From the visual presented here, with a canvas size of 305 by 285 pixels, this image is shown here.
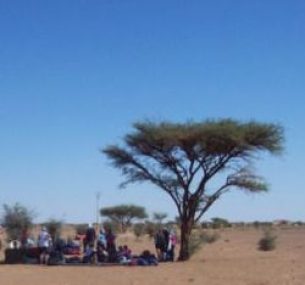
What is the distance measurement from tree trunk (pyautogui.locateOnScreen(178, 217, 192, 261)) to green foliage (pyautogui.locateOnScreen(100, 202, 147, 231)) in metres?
62.5

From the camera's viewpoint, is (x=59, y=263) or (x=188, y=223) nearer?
(x=59, y=263)

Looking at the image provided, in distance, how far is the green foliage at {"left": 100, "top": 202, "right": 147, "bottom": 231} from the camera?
326 feet

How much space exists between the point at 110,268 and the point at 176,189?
26.1 feet

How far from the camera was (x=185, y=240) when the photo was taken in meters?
36.2

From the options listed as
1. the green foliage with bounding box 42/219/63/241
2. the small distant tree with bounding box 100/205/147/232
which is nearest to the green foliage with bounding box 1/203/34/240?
the green foliage with bounding box 42/219/63/241

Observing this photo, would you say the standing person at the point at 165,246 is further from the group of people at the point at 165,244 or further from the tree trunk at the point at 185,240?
the tree trunk at the point at 185,240

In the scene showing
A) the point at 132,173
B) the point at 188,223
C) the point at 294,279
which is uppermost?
the point at 132,173

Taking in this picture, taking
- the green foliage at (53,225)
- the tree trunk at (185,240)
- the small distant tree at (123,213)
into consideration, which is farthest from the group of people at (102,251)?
the small distant tree at (123,213)

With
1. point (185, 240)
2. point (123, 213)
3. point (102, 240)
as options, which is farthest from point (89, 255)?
point (123, 213)

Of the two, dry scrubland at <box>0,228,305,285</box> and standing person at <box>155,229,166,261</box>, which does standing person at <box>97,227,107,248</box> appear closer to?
standing person at <box>155,229,166,261</box>

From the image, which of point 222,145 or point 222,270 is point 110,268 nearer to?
point 222,270

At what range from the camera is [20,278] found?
2573 centimetres

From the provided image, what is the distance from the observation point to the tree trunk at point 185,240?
117ft

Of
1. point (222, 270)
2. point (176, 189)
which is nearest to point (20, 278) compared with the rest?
point (222, 270)
